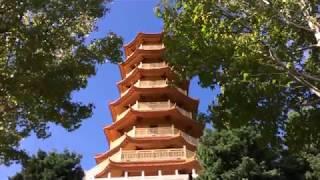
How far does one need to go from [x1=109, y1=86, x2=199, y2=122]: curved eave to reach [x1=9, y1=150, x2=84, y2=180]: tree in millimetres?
10885

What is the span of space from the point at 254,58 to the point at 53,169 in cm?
1454

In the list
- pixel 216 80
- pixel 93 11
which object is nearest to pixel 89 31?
pixel 93 11

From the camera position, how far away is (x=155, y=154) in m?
26.1

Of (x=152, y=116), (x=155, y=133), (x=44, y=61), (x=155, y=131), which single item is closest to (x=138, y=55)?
(x=152, y=116)

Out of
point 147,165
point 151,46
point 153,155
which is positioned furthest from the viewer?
point 151,46

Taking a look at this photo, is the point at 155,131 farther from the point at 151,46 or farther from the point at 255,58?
the point at 255,58

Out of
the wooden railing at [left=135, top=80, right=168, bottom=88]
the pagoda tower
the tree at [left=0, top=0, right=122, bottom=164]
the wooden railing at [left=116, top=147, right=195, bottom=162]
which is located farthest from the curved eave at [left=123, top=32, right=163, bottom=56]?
the tree at [left=0, top=0, right=122, bottom=164]

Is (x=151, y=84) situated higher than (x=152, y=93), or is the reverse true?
(x=151, y=84)

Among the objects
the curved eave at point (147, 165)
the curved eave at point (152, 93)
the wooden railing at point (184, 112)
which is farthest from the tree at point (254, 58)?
the curved eave at point (152, 93)

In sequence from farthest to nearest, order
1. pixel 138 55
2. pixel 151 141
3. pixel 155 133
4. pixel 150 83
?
pixel 138 55 → pixel 150 83 → pixel 155 133 → pixel 151 141

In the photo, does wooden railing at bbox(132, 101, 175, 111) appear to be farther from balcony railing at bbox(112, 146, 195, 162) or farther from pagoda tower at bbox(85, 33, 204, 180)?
balcony railing at bbox(112, 146, 195, 162)

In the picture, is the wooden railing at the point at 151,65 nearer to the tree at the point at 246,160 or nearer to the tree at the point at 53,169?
the tree at the point at 53,169

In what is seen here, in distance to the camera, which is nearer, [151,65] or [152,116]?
[152,116]

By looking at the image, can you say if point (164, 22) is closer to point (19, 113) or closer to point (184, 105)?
point (19, 113)
